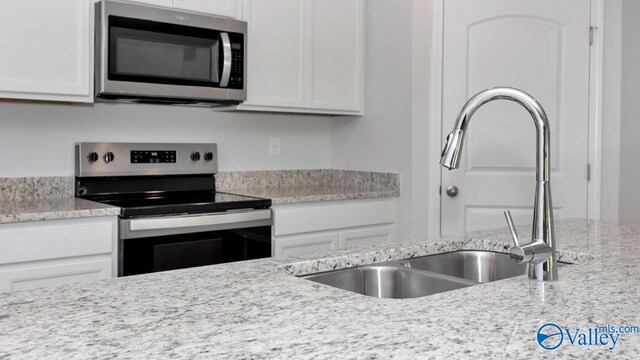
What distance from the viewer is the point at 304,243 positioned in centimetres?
307

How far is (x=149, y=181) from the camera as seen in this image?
311cm

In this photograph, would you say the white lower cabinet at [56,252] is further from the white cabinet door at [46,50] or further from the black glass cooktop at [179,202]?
the white cabinet door at [46,50]

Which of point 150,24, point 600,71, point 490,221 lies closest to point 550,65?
point 600,71

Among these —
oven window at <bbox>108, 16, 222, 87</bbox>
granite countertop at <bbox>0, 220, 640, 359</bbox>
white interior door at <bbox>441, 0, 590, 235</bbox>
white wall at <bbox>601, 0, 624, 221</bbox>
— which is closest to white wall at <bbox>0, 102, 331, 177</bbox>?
oven window at <bbox>108, 16, 222, 87</bbox>

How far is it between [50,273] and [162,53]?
108 cm

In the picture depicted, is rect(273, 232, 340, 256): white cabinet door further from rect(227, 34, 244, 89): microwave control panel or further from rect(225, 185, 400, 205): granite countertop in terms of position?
rect(227, 34, 244, 89): microwave control panel

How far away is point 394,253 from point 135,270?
1291 mm

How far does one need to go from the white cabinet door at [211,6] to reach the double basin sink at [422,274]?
6.01 feet

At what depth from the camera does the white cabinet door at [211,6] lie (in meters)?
2.87

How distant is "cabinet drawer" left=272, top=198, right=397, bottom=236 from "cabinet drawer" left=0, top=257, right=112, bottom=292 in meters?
0.85

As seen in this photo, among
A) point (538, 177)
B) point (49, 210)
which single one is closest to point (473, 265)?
point (538, 177)

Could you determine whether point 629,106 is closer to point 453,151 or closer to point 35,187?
point 453,151

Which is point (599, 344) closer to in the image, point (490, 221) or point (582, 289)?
point (582, 289)

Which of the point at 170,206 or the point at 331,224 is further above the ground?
the point at 170,206
